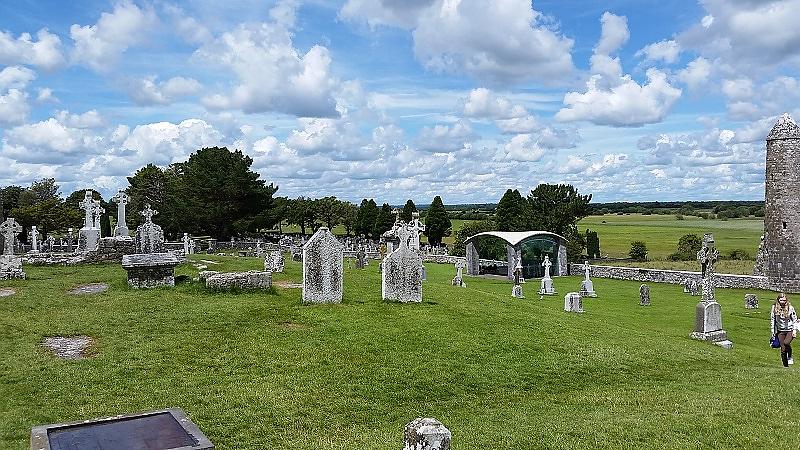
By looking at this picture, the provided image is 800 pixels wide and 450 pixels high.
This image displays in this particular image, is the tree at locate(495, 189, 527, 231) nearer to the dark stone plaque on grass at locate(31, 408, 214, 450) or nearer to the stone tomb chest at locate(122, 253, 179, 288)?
the stone tomb chest at locate(122, 253, 179, 288)

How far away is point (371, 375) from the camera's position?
1159 cm

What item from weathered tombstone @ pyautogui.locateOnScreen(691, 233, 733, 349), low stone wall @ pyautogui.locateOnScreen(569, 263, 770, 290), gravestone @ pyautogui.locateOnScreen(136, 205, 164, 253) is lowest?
low stone wall @ pyautogui.locateOnScreen(569, 263, 770, 290)

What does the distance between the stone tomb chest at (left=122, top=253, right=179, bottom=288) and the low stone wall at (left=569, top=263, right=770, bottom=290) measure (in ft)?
101

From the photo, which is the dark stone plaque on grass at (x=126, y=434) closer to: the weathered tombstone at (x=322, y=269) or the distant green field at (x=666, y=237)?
the weathered tombstone at (x=322, y=269)

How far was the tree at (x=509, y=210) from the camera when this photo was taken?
221 feet

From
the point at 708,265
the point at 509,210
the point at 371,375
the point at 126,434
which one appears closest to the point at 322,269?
the point at 371,375

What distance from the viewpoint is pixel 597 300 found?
96.7ft

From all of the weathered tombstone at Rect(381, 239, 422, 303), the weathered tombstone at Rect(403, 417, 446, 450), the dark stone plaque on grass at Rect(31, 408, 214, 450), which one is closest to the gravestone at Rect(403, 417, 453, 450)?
the weathered tombstone at Rect(403, 417, 446, 450)

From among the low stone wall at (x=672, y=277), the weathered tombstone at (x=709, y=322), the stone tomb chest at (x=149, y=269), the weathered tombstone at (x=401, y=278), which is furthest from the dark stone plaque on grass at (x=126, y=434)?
the low stone wall at (x=672, y=277)

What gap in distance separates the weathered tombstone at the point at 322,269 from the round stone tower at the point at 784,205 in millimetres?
32555

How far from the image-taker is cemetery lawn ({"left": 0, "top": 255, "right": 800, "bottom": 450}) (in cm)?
926

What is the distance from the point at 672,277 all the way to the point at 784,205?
27.3ft

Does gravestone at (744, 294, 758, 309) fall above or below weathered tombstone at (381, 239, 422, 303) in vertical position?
below

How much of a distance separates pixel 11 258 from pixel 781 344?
909 inches
